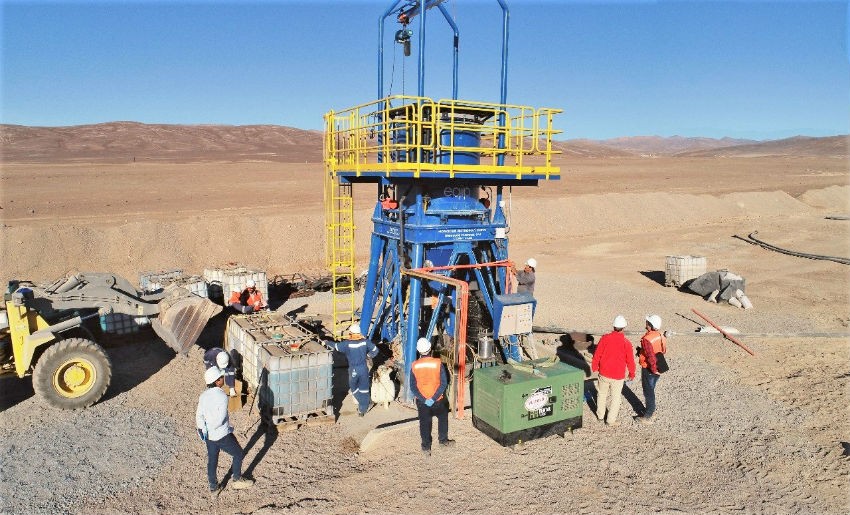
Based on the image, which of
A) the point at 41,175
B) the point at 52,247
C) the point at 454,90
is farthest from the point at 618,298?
the point at 41,175

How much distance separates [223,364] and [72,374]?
2990 millimetres

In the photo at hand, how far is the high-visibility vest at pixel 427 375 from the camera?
313 inches

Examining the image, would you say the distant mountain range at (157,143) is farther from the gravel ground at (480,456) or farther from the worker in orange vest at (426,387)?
the worker in orange vest at (426,387)

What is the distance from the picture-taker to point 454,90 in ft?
38.7

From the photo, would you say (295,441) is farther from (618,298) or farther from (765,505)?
(618,298)

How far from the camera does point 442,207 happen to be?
10758 millimetres

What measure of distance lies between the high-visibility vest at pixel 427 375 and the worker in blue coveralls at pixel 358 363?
1464mm

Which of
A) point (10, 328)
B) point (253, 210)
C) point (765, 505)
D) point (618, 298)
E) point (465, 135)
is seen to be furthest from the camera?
point (253, 210)

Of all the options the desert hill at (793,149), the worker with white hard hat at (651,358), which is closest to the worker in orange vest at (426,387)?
the worker with white hard hat at (651,358)

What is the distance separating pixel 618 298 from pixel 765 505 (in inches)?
431

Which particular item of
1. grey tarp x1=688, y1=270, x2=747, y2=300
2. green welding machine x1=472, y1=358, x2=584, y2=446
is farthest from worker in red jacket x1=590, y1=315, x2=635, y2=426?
grey tarp x1=688, y1=270, x2=747, y2=300

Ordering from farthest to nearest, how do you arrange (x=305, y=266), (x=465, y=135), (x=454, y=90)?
(x=305, y=266) < (x=454, y=90) < (x=465, y=135)

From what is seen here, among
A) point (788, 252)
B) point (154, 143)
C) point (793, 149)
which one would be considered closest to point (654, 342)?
point (788, 252)

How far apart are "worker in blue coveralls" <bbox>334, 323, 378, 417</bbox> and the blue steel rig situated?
937 millimetres
